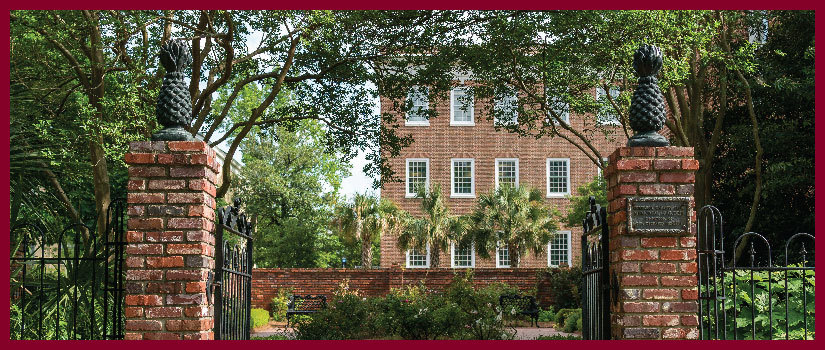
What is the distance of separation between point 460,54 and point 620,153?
34.9 ft

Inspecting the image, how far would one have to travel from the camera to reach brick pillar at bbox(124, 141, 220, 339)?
18.9 ft

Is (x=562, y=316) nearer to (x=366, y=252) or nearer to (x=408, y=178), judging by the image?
(x=366, y=252)

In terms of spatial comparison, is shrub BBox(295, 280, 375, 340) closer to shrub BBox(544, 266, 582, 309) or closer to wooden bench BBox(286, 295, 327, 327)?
wooden bench BBox(286, 295, 327, 327)

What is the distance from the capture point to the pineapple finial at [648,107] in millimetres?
6078

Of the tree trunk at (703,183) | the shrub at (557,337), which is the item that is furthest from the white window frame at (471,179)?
the shrub at (557,337)

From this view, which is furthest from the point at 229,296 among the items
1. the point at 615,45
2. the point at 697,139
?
the point at 697,139

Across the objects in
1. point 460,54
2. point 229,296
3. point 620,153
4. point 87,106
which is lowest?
point 229,296

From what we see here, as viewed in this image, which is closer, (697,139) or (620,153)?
(620,153)

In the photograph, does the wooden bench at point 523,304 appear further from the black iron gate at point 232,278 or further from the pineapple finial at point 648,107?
the pineapple finial at point 648,107

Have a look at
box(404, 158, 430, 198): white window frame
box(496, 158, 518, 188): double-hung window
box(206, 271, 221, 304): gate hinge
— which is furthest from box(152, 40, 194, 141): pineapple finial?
box(496, 158, 518, 188): double-hung window

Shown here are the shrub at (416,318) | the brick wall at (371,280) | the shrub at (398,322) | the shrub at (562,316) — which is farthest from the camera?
the brick wall at (371,280)

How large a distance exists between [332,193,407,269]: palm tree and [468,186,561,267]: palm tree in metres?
3.07

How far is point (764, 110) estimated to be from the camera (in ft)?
64.9

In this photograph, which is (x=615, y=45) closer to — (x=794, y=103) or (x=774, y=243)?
(x=794, y=103)
